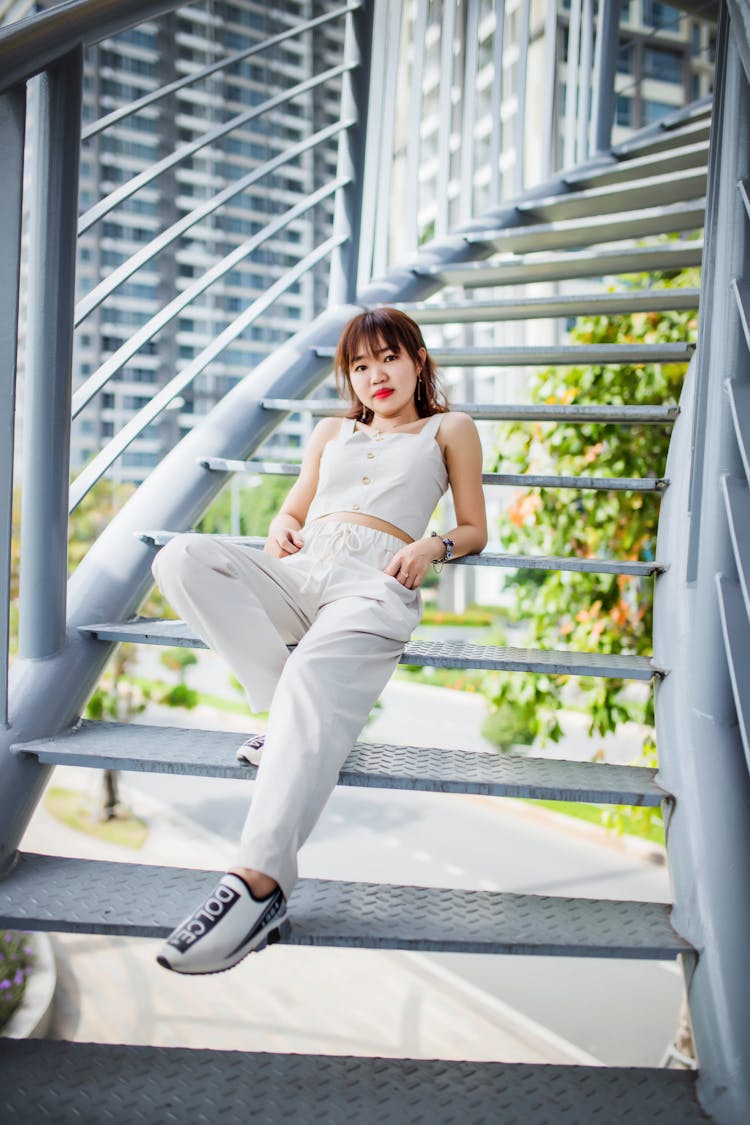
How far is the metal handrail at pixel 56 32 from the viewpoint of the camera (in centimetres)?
135

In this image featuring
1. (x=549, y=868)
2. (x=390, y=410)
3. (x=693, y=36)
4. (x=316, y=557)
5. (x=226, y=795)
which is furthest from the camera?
(x=693, y=36)

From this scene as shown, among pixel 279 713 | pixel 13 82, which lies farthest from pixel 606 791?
pixel 13 82

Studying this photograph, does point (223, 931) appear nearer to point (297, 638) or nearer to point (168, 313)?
point (297, 638)

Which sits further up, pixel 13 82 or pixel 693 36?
pixel 693 36

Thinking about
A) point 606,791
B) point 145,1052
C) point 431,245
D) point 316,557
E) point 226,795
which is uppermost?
point 431,245

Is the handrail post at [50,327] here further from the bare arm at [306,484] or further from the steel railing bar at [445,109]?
the steel railing bar at [445,109]

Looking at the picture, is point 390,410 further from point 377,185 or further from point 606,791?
point 377,185

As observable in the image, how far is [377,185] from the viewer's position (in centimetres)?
297

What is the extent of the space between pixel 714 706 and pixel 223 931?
2.81ft

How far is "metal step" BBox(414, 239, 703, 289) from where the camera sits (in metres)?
2.60

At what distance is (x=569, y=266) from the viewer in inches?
108

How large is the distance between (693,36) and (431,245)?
99.4 feet

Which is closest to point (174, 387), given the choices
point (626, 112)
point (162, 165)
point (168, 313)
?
point (168, 313)

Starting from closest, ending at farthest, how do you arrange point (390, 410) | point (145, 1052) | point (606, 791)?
point (145, 1052) < point (606, 791) < point (390, 410)
